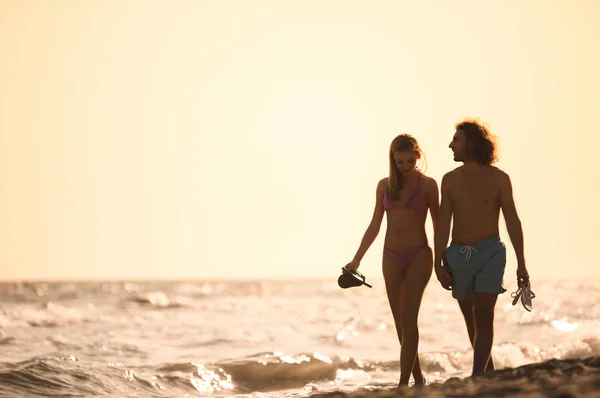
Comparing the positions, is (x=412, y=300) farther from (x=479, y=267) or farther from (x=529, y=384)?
(x=529, y=384)

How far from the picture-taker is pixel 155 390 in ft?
38.2

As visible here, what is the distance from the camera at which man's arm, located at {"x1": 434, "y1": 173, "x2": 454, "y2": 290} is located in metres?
7.52

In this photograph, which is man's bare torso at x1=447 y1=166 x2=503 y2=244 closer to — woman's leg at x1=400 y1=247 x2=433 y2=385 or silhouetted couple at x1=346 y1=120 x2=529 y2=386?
silhouetted couple at x1=346 y1=120 x2=529 y2=386

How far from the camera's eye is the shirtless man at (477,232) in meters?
7.35

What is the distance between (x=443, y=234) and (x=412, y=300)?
0.64 metres

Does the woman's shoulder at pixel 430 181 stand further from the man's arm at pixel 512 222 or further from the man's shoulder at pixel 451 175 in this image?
the man's arm at pixel 512 222

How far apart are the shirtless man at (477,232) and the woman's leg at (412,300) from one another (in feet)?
0.54

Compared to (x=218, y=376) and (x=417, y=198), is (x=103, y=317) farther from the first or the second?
(x=417, y=198)

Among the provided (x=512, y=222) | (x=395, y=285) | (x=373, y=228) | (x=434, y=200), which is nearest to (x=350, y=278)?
(x=395, y=285)

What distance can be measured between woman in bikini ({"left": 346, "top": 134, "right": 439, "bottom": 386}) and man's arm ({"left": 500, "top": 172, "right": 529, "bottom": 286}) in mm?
625

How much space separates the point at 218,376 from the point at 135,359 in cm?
247

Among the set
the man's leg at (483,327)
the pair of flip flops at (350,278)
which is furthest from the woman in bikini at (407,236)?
the man's leg at (483,327)

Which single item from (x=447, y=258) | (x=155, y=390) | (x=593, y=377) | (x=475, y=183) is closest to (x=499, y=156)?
(x=475, y=183)

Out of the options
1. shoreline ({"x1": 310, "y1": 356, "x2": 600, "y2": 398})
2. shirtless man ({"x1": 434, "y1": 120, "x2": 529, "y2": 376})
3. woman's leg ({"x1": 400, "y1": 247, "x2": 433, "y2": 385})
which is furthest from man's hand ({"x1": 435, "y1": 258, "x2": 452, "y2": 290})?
shoreline ({"x1": 310, "y1": 356, "x2": 600, "y2": 398})
